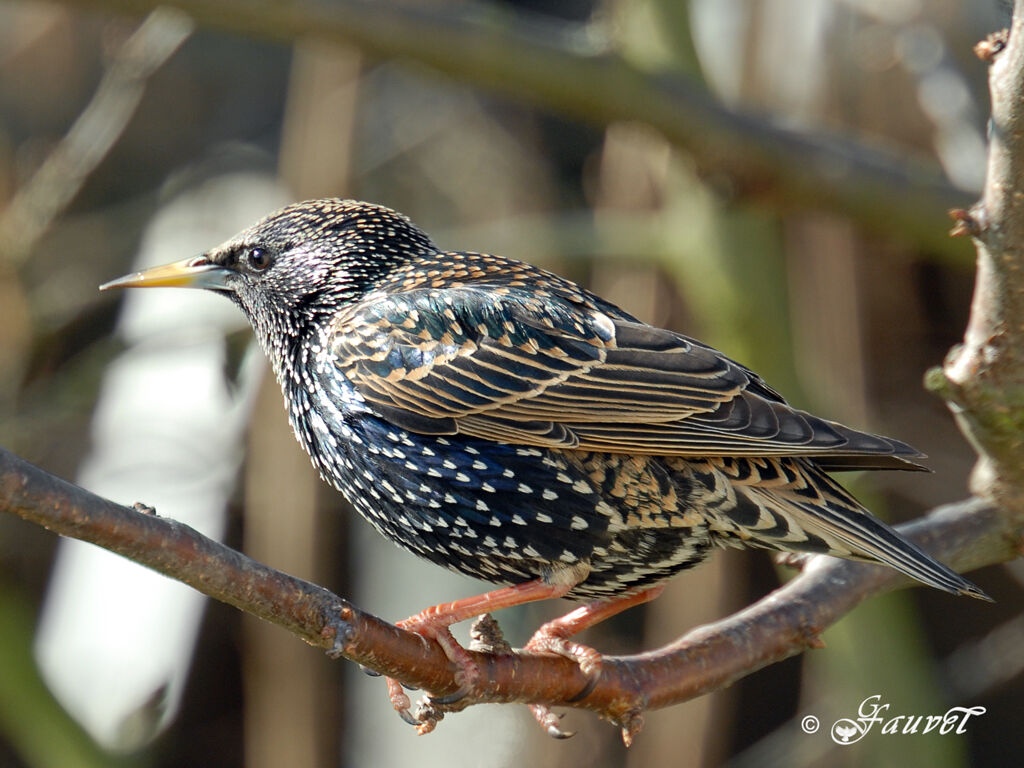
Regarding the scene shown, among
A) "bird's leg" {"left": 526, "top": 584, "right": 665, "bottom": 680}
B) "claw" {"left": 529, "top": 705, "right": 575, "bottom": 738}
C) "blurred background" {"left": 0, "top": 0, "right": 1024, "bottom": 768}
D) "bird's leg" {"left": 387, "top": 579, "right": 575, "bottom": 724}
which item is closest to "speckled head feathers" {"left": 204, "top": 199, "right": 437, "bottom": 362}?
"blurred background" {"left": 0, "top": 0, "right": 1024, "bottom": 768}

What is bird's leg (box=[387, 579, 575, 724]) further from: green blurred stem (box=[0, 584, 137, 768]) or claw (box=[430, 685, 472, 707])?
green blurred stem (box=[0, 584, 137, 768])

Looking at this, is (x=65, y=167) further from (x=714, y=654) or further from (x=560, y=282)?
(x=714, y=654)

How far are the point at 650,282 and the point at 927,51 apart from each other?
1617 mm

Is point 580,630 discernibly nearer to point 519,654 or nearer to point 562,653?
point 562,653

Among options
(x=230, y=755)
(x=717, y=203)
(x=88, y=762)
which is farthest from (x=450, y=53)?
(x=230, y=755)

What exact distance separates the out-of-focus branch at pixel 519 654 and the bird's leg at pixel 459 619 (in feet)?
0.10

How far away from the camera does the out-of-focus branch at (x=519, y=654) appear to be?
6.29 feet

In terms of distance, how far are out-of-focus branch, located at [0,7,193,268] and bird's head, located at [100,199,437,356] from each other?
1.63 metres

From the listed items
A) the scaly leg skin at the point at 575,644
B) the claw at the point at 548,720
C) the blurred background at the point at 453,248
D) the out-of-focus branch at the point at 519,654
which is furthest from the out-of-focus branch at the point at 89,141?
the out-of-focus branch at the point at 519,654

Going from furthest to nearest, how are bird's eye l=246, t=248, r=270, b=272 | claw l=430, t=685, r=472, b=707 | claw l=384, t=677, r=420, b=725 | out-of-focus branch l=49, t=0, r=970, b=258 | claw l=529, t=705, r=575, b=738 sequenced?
out-of-focus branch l=49, t=0, r=970, b=258 < bird's eye l=246, t=248, r=270, b=272 < claw l=529, t=705, r=575, b=738 < claw l=384, t=677, r=420, b=725 < claw l=430, t=685, r=472, b=707

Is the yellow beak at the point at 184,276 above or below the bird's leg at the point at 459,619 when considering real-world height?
above

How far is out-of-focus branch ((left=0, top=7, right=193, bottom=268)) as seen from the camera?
4.97 meters

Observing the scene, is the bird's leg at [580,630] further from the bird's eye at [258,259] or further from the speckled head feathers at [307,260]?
the bird's eye at [258,259]

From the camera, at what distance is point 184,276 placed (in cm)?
348
